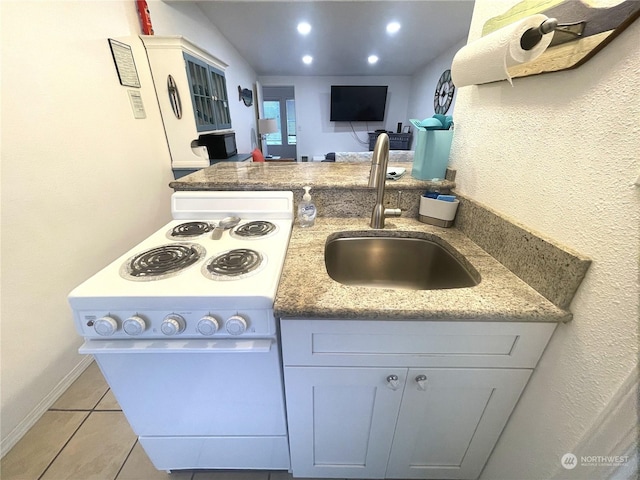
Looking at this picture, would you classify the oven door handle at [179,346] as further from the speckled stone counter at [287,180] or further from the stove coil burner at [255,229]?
the speckled stone counter at [287,180]

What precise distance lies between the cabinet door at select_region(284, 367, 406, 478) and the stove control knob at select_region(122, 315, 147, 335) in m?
0.39

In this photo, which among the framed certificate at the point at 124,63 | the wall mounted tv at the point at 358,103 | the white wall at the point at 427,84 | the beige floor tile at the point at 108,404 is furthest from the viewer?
the wall mounted tv at the point at 358,103

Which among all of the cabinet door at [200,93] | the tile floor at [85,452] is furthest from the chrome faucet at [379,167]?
the cabinet door at [200,93]

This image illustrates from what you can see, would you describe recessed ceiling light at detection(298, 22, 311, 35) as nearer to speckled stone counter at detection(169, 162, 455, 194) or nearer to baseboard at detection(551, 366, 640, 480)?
speckled stone counter at detection(169, 162, 455, 194)

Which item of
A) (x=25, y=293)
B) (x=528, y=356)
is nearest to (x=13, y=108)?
(x=25, y=293)

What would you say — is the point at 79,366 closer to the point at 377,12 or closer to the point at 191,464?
the point at 191,464

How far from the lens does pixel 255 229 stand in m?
0.98

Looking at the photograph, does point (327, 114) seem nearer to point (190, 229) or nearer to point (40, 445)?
point (190, 229)

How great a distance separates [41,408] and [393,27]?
4.89 m

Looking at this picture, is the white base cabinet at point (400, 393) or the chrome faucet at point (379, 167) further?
the chrome faucet at point (379, 167)

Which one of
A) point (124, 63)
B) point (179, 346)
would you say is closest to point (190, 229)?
point (179, 346)

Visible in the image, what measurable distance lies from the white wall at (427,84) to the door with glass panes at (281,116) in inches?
124

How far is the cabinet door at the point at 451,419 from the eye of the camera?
27.5 inches

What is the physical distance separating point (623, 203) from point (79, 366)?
2.30 metres
